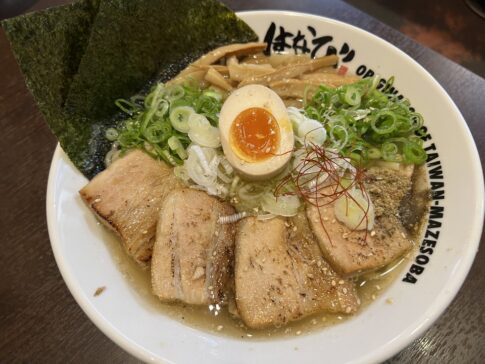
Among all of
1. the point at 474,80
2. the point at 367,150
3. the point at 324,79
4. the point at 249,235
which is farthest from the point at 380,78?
the point at 249,235

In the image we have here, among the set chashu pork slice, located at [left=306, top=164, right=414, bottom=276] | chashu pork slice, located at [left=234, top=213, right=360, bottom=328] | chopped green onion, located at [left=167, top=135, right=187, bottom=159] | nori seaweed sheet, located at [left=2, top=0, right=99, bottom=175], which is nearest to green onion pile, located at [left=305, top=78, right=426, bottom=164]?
chashu pork slice, located at [left=306, top=164, right=414, bottom=276]

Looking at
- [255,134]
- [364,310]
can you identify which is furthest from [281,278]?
[255,134]

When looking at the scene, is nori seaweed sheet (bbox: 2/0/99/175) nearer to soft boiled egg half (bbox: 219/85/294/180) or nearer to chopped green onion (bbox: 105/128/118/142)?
chopped green onion (bbox: 105/128/118/142)

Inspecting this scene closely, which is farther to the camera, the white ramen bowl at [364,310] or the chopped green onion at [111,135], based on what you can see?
the chopped green onion at [111,135]

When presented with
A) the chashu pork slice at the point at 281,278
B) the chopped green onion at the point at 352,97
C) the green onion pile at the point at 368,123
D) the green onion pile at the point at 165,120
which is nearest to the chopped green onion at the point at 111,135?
the green onion pile at the point at 165,120

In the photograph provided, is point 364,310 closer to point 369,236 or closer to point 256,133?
point 369,236

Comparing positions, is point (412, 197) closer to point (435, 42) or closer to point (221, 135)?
point (221, 135)

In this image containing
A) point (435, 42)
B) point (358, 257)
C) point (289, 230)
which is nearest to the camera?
point (358, 257)

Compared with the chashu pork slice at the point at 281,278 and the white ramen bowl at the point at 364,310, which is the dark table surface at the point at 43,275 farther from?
the chashu pork slice at the point at 281,278
